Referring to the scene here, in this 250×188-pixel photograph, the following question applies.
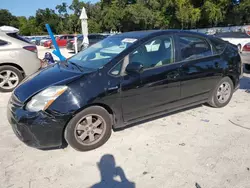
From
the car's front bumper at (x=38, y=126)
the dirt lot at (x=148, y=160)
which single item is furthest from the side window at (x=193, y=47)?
the car's front bumper at (x=38, y=126)

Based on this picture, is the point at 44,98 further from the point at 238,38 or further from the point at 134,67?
the point at 238,38

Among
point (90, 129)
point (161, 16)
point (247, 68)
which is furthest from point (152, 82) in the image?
point (161, 16)

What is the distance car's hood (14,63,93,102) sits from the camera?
3.04 meters

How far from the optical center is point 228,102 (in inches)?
191

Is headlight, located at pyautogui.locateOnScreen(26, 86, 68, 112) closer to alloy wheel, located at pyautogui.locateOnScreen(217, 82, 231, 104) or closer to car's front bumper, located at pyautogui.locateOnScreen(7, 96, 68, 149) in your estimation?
car's front bumper, located at pyautogui.locateOnScreen(7, 96, 68, 149)

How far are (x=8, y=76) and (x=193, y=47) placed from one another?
4.71 metres

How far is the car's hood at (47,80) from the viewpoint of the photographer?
120 inches

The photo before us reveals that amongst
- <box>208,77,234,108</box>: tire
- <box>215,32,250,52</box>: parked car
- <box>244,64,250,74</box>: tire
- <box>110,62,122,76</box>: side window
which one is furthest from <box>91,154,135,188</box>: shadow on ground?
<box>215,32,250,52</box>: parked car

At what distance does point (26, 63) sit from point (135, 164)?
4.61 meters

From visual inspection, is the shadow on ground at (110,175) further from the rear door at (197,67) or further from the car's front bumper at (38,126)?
the rear door at (197,67)

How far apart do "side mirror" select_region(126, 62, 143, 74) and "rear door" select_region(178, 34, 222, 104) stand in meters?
0.91

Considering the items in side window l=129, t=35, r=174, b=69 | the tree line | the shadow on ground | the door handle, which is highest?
the tree line

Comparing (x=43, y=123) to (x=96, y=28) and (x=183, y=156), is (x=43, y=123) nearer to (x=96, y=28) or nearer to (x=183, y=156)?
(x=183, y=156)

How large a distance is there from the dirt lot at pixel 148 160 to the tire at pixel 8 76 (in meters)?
2.46
